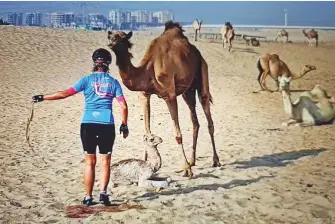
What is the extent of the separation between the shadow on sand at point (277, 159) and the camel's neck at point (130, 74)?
215 centimetres

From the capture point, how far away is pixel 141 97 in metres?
6.47

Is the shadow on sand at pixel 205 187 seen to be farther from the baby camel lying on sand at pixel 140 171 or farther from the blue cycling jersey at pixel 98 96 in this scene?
the blue cycling jersey at pixel 98 96

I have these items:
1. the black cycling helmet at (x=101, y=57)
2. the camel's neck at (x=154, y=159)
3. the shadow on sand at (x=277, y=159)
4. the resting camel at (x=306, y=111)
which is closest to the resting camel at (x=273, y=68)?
the resting camel at (x=306, y=111)

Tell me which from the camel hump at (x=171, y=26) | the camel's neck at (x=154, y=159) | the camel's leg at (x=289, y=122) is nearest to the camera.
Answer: the camel's neck at (x=154, y=159)

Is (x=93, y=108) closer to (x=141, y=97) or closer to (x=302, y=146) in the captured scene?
(x=141, y=97)

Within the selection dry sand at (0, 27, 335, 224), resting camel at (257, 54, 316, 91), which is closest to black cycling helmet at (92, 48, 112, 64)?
dry sand at (0, 27, 335, 224)

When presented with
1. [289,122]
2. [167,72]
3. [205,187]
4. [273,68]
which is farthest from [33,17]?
[205,187]

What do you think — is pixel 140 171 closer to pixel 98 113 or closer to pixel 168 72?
pixel 98 113

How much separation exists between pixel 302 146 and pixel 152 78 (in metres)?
3.81

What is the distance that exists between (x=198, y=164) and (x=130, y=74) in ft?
6.93

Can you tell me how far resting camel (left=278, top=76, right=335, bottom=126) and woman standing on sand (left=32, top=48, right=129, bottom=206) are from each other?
658cm

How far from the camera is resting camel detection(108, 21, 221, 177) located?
564cm

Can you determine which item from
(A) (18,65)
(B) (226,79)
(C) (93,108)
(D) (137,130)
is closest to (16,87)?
(A) (18,65)

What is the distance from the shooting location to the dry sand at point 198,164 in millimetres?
4848
